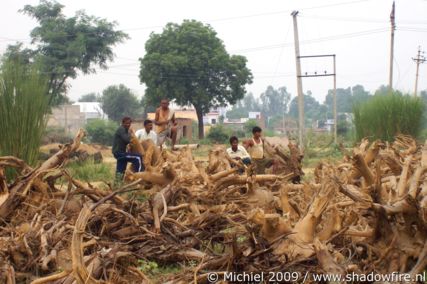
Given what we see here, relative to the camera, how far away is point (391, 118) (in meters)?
15.9

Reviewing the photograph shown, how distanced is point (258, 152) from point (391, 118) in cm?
811

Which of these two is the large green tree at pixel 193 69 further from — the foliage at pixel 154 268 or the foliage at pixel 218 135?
the foliage at pixel 154 268

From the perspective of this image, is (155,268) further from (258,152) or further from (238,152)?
(258,152)

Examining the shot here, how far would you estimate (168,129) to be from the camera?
9781mm

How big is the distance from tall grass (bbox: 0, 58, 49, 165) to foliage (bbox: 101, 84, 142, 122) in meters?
45.9

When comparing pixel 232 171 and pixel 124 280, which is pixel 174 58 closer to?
pixel 232 171

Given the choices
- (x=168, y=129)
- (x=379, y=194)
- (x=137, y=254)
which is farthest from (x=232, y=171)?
(x=168, y=129)

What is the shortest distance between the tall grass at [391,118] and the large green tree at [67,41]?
19.7 metres

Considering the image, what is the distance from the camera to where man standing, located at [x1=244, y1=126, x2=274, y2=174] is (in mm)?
8750

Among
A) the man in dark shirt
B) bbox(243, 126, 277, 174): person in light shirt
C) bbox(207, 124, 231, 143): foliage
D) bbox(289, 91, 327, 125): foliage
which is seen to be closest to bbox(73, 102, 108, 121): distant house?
bbox(289, 91, 327, 125): foliage

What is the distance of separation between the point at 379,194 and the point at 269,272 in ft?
2.92

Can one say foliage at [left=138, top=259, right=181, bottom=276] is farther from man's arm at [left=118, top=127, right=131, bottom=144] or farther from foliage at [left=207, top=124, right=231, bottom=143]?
foliage at [left=207, top=124, right=231, bottom=143]

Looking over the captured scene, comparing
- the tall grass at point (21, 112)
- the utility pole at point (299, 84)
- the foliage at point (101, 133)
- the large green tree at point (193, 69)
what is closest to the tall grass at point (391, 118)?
the utility pole at point (299, 84)

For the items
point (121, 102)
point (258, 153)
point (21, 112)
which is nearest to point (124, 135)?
point (21, 112)
